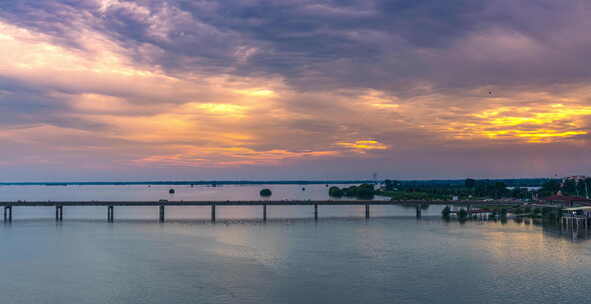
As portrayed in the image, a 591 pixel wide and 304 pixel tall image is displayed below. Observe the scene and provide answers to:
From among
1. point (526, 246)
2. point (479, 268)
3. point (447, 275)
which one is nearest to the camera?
point (447, 275)

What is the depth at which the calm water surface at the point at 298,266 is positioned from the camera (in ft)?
193

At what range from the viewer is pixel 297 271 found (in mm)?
72438

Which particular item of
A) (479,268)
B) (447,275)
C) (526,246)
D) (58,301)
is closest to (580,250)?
(526,246)

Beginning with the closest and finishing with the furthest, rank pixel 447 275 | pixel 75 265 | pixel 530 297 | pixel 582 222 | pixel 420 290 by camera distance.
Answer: pixel 530 297 → pixel 420 290 → pixel 447 275 → pixel 75 265 → pixel 582 222

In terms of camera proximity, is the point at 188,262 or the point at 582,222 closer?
the point at 188,262

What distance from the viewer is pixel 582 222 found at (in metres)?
132

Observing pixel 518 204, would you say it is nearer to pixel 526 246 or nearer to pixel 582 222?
pixel 582 222

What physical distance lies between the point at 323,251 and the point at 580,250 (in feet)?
149

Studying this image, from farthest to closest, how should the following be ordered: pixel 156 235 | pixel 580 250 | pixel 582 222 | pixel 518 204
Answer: pixel 518 204 < pixel 582 222 < pixel 156 235 < pixel 580 250

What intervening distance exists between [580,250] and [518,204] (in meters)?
90.0

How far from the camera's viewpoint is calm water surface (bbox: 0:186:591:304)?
5891 cm

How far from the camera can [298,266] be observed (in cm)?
7631

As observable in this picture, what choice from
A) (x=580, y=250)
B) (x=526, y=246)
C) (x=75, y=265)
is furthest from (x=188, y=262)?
(x=580, y=250)

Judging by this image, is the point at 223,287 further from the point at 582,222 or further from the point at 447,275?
the point at 582,222
